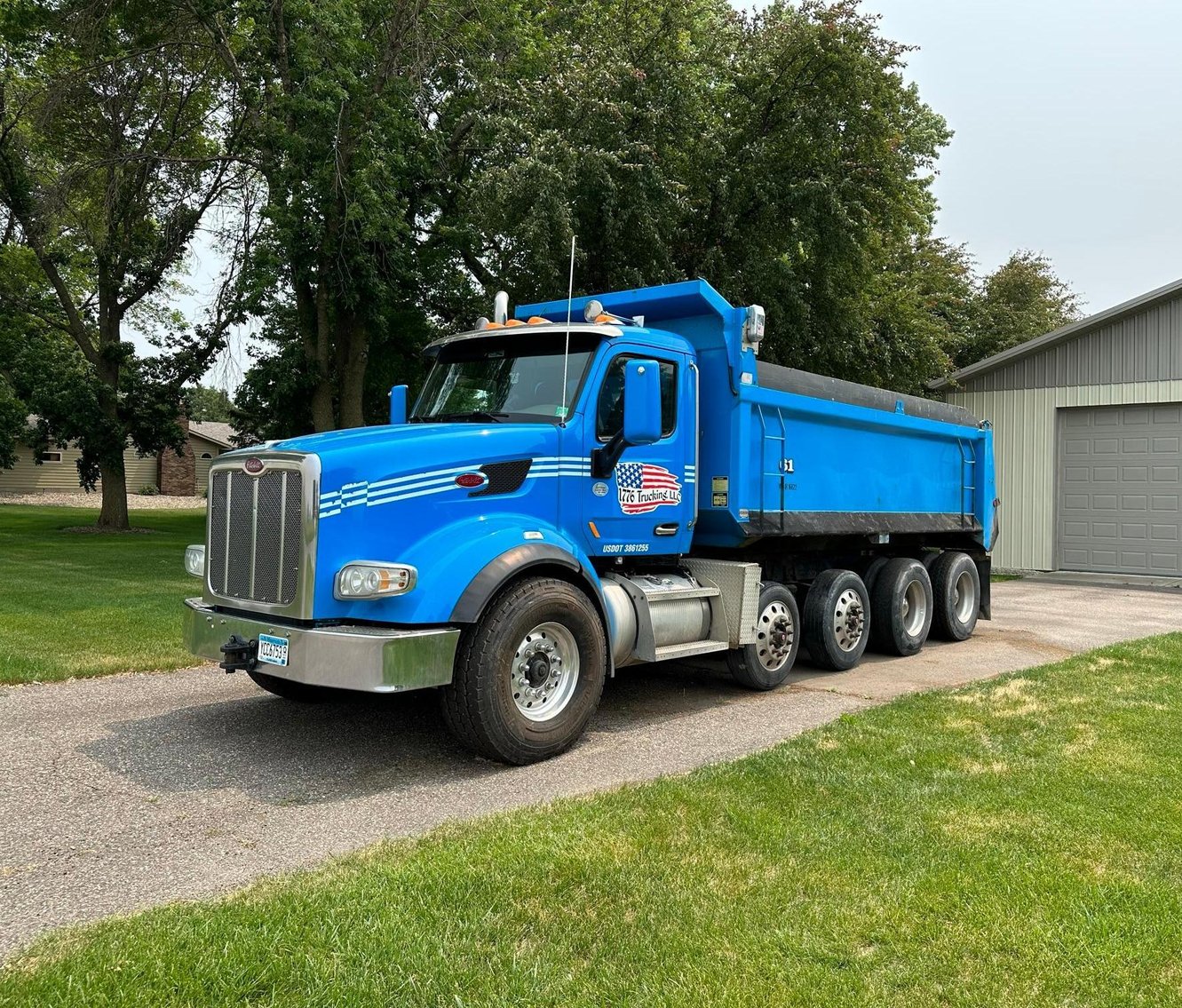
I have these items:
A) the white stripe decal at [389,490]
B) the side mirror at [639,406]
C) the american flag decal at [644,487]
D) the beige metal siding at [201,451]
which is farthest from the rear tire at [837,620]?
the beige metal siding at [201,451]

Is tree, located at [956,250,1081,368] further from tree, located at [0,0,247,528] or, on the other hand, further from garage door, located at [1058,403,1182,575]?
→ tree, located at [0,0,247,528]

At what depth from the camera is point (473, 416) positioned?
6.73m

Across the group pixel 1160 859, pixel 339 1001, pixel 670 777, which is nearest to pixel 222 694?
pixel 670 777

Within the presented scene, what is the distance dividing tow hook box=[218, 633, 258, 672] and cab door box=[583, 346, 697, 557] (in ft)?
7.25

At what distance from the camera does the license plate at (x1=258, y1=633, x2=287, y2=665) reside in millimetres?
5422

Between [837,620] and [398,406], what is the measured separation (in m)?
4.27

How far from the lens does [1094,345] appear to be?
1908cm

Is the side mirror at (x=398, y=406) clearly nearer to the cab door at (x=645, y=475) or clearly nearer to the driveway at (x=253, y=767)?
the cab door at (x=645, y=475)

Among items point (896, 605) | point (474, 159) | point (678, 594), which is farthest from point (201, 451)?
point (678, 594)

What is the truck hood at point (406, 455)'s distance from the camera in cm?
549

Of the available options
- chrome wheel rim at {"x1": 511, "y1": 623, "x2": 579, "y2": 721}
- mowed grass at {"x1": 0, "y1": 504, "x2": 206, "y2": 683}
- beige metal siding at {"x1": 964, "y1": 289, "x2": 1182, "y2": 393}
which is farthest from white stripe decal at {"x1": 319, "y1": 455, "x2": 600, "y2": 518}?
beige metal siding at {"x1": 964, "y1": 289, "x2": 1182, "y2": 393}

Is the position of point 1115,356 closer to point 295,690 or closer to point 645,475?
point 645,475

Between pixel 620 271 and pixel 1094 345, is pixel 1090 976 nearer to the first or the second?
pixel 620 271

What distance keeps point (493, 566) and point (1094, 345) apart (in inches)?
677
